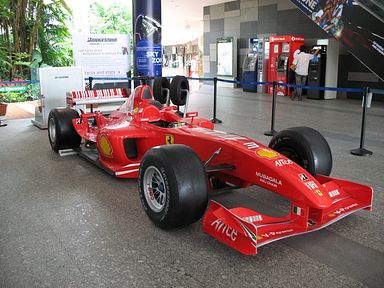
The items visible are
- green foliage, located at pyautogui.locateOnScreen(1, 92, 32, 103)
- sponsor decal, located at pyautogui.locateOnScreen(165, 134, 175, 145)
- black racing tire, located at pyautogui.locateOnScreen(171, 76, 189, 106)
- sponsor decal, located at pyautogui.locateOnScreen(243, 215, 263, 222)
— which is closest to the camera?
sponsor decal, located at pyautogui.locateOnScreen(243, 215, 263, 222)

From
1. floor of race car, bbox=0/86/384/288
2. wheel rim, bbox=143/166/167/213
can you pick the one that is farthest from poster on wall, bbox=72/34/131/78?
wheel rim, bbox=143/166/167/213

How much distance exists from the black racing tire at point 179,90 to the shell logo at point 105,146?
1.18m

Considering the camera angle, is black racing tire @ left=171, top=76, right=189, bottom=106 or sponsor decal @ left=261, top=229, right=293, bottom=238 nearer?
sponsor decal @ left=261, top=229, right=293, bottom=238

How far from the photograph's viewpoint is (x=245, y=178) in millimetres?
3594

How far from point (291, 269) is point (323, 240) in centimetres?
58

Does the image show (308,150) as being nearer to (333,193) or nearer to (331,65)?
(333,193)

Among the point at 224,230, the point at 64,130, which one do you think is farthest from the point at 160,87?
the point at 224,230

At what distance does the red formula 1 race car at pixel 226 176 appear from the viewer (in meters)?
3.06

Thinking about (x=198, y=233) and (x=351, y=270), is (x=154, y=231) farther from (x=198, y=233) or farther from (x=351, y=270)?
(x=351, y=270)

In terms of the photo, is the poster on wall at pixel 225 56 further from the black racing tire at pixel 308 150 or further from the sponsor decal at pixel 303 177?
the sponsor decal at pixel 303 177

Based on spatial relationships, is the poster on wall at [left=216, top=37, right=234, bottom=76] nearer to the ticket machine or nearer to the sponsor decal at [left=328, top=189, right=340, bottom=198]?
the ticket machine

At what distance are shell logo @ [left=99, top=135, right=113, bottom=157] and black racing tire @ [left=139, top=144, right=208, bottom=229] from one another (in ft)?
5.11

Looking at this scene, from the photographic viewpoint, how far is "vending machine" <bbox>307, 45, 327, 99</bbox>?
1339cm

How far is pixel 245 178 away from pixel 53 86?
6377mm
